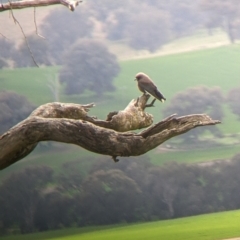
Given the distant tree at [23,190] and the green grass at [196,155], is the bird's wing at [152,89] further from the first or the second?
the distant tree at [23,190]

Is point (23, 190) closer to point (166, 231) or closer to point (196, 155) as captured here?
point (166, 231)

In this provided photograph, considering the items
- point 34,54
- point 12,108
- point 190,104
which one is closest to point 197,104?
point 190,104

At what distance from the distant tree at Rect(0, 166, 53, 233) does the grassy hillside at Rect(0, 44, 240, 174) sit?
0.43ft

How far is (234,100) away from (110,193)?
1.88 meters

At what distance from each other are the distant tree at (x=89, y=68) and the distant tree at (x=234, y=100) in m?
1.40

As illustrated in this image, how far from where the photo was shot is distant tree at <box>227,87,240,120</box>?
24.2ft

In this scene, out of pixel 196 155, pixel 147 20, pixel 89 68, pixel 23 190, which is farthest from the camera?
pixel 147 20

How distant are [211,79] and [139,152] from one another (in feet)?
10.9

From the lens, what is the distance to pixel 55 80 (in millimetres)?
7223

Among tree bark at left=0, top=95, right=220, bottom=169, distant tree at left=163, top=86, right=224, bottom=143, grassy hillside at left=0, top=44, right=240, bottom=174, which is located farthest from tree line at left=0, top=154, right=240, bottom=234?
tree bark at left=0, top=95, right=220, bottom=169

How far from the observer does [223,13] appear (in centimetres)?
751

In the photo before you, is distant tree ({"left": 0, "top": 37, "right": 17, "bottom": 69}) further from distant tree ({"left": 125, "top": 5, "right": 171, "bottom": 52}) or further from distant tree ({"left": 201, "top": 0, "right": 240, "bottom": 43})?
distant tree ({"left": 201, "top": 0, "right": 240, "bottom": 43})

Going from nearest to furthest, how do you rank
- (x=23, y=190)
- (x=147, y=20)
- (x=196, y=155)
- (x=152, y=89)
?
(x=152, y=89) → (x=23, y=190) → (x=196, y=155) → (x=147, y=20)

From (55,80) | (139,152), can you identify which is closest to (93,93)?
(55,80)
